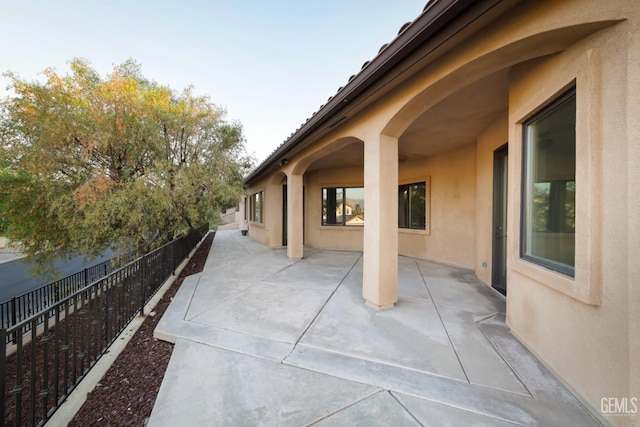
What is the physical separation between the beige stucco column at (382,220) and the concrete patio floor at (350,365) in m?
0.34

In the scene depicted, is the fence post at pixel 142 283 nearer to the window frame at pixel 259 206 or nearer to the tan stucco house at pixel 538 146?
the tan stucco house at pixel 538 146

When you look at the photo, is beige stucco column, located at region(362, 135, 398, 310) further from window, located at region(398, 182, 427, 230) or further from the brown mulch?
window, located at region(398, 182, 427, 230)

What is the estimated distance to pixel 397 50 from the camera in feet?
8.31

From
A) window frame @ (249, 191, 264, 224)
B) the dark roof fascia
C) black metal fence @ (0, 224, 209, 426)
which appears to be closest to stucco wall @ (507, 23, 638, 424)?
the dark roof fascia

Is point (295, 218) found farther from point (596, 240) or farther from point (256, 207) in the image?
point (596, 240)

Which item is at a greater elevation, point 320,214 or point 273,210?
point 273,210

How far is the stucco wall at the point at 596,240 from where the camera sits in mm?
1602

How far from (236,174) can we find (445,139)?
572cm

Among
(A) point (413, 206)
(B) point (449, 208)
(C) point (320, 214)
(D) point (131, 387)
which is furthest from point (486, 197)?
(D) point (131, 387)

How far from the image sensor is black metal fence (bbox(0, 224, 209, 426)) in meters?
1.60

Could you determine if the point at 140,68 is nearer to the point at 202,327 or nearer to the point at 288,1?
Answer: the point at 288,1

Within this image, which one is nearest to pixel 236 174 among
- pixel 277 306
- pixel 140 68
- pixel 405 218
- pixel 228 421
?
pixel 140 68

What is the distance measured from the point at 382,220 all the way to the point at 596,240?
2.14 metres

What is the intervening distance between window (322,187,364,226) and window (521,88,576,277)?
5.87 metres
